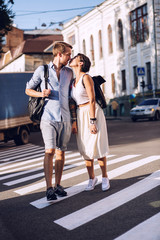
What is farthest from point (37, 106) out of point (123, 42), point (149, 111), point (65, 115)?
point (123, 42)

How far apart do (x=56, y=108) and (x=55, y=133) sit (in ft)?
1.05

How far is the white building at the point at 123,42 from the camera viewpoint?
115 ft

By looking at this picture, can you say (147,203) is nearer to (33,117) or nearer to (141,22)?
(33,117)

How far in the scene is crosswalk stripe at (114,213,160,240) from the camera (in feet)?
11.8

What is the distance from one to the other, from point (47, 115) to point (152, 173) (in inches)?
84.1

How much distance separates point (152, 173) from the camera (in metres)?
6.62

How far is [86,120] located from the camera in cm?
568

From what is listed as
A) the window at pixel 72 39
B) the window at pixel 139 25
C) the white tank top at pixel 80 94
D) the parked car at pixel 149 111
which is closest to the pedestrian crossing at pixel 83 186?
the white tank top at pixel 80 94

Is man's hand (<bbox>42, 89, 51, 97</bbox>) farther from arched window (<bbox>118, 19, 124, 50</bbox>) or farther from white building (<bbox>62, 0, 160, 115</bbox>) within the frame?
arched window (<bbox>118, 19, 124, 50</bbox>)

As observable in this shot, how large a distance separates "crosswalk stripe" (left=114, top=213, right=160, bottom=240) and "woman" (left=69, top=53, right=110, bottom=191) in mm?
1738

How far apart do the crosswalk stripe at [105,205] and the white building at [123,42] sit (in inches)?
1140

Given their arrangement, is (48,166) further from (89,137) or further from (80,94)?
(80,94)

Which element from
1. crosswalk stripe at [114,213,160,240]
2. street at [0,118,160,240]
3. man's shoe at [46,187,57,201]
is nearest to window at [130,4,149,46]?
street at [0,118,160,240]

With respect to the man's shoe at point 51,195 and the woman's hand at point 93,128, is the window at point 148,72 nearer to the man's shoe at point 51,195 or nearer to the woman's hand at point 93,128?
the woman's hand at point 93,128
